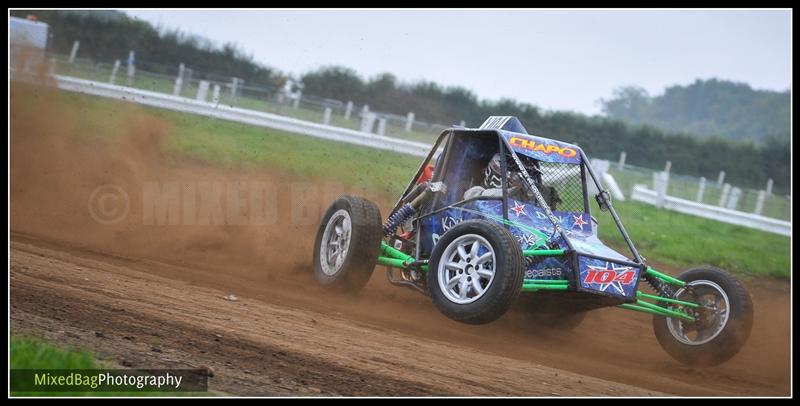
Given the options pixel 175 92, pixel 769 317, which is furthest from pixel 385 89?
pixel 769 317

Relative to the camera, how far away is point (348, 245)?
339 inches

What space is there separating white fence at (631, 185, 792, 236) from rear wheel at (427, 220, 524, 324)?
12.8 metres

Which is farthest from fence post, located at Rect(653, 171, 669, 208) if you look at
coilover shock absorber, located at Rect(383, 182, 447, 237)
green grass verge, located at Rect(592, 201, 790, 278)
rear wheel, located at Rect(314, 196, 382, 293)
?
rear wheel, located at Rect(314, 196, 382, 293)

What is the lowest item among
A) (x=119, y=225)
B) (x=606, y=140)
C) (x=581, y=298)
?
(x=119, y=225)

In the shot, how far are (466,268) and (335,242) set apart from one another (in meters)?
2.36

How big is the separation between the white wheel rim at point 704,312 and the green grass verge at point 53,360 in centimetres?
492

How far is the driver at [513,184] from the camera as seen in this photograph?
821 cm

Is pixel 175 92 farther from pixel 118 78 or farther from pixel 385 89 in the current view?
pixel 385 89

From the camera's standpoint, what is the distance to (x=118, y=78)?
22250 mm

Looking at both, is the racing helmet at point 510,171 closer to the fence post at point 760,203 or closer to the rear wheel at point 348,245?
the rear wheel at point 348,245

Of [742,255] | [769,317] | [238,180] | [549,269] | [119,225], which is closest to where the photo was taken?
Result: [549,269]

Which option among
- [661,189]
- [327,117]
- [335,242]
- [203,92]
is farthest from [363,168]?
[335,242]

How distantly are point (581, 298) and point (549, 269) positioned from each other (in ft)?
1.21

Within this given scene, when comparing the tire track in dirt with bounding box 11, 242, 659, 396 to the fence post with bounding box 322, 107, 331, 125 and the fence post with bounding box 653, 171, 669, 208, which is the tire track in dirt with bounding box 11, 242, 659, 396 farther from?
the fence post with bounding box 322, 107, 331, 125
